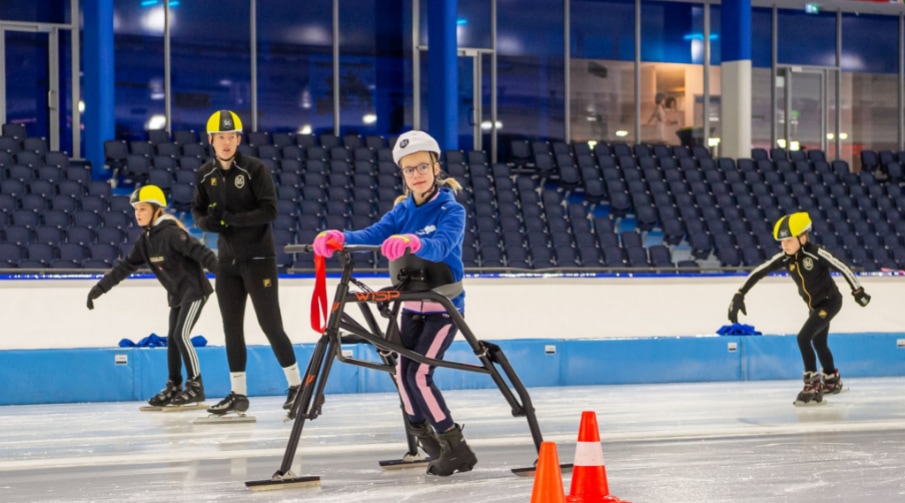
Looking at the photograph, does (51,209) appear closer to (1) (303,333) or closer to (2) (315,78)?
(1) (303,333)

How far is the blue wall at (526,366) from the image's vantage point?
8.88 meters

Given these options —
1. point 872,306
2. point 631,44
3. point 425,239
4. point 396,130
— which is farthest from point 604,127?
point 425,239

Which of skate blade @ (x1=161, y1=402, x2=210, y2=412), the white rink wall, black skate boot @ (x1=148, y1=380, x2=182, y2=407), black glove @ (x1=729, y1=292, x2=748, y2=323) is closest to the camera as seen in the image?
skate blade @ (x1=161, y1=402, x2=210, y2=412)

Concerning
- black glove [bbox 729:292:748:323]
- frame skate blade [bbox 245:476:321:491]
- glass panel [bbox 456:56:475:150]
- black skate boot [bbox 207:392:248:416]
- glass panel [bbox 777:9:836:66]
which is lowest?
black skate boot [bbox 207:392:248:416]

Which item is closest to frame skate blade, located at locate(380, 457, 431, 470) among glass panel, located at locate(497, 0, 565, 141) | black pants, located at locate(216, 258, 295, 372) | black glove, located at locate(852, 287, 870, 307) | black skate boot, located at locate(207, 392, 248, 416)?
black pants, located at locate(216, 258, 295, 372)

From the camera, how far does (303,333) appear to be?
36.8 feet

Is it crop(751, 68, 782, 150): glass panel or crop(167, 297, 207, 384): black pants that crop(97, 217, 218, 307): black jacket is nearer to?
crop(167, 297, 207, 384): black pants

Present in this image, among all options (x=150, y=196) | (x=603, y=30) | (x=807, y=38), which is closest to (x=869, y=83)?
(x=807, y=38)

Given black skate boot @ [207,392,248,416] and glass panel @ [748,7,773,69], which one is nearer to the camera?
black skate boot @ [207,392,248,416]

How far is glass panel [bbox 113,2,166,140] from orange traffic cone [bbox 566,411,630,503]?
15.6 m

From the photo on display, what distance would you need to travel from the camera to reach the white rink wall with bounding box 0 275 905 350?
1033 cm

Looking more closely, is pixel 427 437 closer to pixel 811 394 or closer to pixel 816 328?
pixel 811 394

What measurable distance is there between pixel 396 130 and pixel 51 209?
822cm

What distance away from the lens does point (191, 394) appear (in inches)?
318
